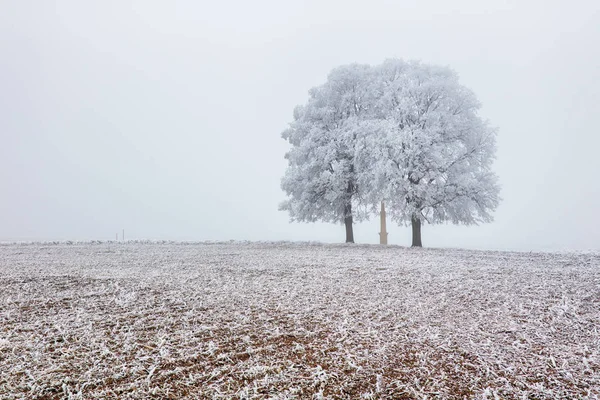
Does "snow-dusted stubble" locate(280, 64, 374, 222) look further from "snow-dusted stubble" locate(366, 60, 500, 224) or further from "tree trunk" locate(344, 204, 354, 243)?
"snow-dusted stubble" locate(366, 60, 500, 224)

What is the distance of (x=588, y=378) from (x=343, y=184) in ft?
60.0

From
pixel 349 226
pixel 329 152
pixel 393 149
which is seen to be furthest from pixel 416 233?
pixel 329 152

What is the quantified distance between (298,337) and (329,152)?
672 inches

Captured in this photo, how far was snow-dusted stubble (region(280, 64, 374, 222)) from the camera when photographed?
72.9 feet

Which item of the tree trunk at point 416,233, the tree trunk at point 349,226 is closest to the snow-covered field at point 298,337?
the tree trunk at point 416,233

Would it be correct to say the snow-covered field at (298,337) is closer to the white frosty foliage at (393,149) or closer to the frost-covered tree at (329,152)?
the white frosty foliage at (393,149)

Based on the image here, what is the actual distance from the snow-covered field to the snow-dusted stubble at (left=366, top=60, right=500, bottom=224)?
1029 centimetres

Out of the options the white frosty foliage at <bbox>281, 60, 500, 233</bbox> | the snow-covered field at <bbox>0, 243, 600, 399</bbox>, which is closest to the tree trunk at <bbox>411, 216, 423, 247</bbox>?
the white frosty foliage at <bbox>281, 60, 500, 233</bbox>

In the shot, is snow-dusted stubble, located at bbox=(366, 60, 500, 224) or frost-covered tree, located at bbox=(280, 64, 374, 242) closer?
snow-dusted stubble, located at bbox=(366, 60, 500, 224)

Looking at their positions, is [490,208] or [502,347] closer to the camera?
[502,347]

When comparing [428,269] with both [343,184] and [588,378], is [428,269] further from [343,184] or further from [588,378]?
[343,184]

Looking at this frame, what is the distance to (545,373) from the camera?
4398 mm

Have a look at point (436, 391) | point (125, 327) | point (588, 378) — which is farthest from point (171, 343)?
point (588, 378)

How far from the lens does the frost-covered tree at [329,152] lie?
22219mm
